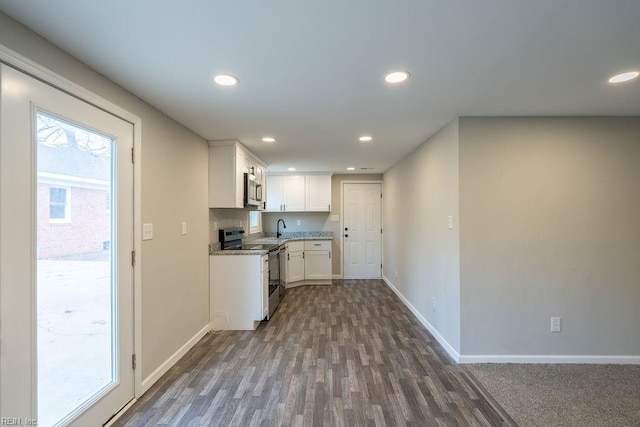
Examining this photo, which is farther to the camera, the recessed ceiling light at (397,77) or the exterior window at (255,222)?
the exterior window at (255,222)

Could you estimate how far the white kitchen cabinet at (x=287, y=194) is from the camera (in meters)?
5.88

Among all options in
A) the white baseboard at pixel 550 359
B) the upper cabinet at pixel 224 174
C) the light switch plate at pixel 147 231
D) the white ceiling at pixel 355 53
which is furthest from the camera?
the upper cabinet at pixel 224 174

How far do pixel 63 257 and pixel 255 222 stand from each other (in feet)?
13.0

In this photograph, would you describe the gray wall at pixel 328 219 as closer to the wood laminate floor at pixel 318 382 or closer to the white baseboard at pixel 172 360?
the wood laminate floor at pixel 318 382

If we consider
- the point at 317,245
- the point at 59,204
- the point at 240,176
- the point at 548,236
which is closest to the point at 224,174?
the point at 240,176

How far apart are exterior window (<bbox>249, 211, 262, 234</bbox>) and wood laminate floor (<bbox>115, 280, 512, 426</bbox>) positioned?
2.07m

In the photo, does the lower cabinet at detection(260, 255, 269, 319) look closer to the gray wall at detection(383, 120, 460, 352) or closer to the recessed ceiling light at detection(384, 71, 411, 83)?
the gray wall at detection(383, 120, 460, 352)

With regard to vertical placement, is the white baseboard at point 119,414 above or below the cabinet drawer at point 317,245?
below

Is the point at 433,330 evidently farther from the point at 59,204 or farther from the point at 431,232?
the point at 59,204

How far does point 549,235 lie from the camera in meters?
2.62

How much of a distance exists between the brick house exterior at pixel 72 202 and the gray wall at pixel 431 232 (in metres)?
2.78

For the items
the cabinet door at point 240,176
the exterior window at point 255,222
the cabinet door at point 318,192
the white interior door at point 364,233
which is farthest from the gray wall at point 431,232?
the exterior window at point 255,222

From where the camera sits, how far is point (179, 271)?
2785 mm

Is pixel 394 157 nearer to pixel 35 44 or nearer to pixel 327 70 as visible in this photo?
pixel 327 70
